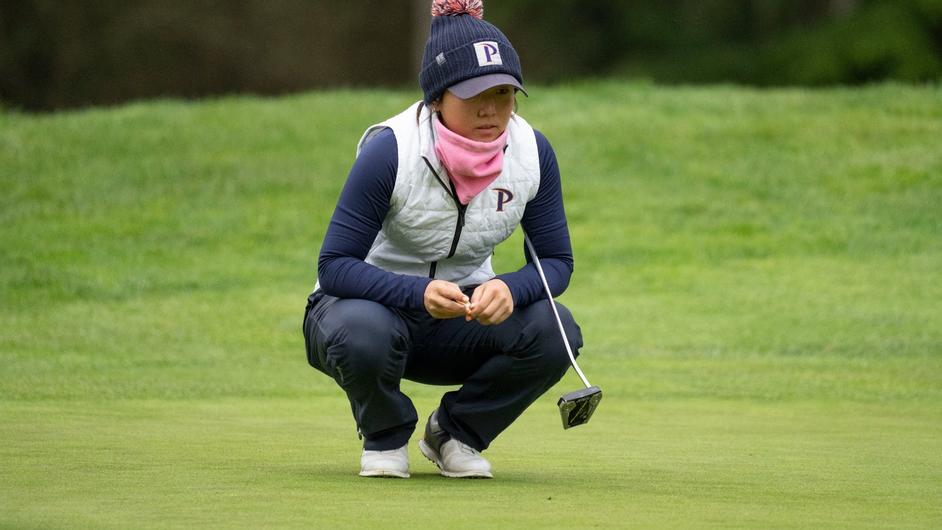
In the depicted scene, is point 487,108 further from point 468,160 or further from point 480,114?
point 468,160

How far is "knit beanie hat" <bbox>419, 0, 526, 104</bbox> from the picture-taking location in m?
4.78

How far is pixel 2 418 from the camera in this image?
6250 mm

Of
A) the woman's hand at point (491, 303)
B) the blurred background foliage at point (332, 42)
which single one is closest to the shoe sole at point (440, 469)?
the woman's hand at point (491, 303)

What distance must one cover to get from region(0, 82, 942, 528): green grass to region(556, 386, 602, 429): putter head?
0.21 meters

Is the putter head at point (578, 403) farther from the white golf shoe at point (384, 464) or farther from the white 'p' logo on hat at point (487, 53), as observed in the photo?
the white 'p' logo on hat at point (487, 53)

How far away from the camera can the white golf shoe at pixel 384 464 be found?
484 cm

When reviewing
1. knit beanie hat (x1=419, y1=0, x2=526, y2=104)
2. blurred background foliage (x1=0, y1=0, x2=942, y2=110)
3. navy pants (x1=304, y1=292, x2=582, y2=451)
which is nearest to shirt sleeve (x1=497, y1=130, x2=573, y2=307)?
navy pants (x1=304, y1=292, x2=582, y2=451)

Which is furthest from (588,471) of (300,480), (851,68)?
(851,68)

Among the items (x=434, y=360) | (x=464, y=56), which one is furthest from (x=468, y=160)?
(x=434, y=360)

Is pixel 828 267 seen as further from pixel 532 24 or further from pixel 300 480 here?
pixel 532 24

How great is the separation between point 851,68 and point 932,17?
5.37 ft

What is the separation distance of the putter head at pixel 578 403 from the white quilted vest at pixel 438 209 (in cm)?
57

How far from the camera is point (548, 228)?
5.14 m

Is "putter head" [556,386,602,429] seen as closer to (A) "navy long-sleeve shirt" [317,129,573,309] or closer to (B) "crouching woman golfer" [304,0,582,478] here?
(B) "crouching woman golfer" [304,0,582,478]
